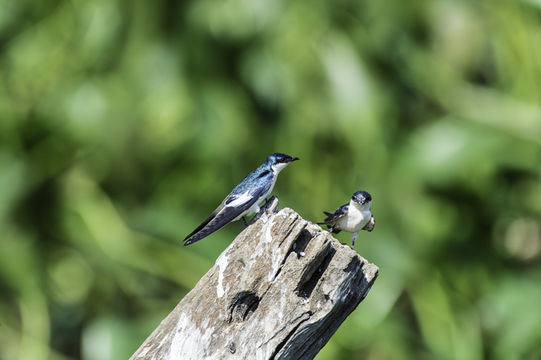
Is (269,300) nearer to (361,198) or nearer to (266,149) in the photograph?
(361,198)

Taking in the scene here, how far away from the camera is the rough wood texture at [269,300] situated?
1905mm

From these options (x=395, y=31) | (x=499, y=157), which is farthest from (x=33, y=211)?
(x=499, y=157)

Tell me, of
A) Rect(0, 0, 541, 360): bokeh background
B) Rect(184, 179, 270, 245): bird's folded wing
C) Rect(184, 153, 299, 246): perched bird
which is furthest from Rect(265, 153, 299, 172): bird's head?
Rect(0, 0, 541, 360): bokeh background

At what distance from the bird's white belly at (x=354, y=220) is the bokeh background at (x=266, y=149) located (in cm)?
229

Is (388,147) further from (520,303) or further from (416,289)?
(520,303)

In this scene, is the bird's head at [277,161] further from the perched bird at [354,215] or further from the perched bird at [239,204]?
the perched bird at [354,215]

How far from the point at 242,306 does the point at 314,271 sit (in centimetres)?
22

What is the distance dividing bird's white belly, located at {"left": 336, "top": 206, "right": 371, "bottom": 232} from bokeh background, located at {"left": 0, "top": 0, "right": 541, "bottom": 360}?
2.29 metres

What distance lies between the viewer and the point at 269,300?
1934mm

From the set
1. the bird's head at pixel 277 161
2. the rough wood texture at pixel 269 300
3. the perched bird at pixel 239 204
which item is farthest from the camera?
the bird's head at pixel 277 161

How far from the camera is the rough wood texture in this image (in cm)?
191

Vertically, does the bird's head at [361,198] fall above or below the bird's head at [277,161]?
above

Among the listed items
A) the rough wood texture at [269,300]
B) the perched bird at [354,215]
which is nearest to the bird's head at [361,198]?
the perched bird at [354,215]

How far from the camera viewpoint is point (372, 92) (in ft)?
17.9
